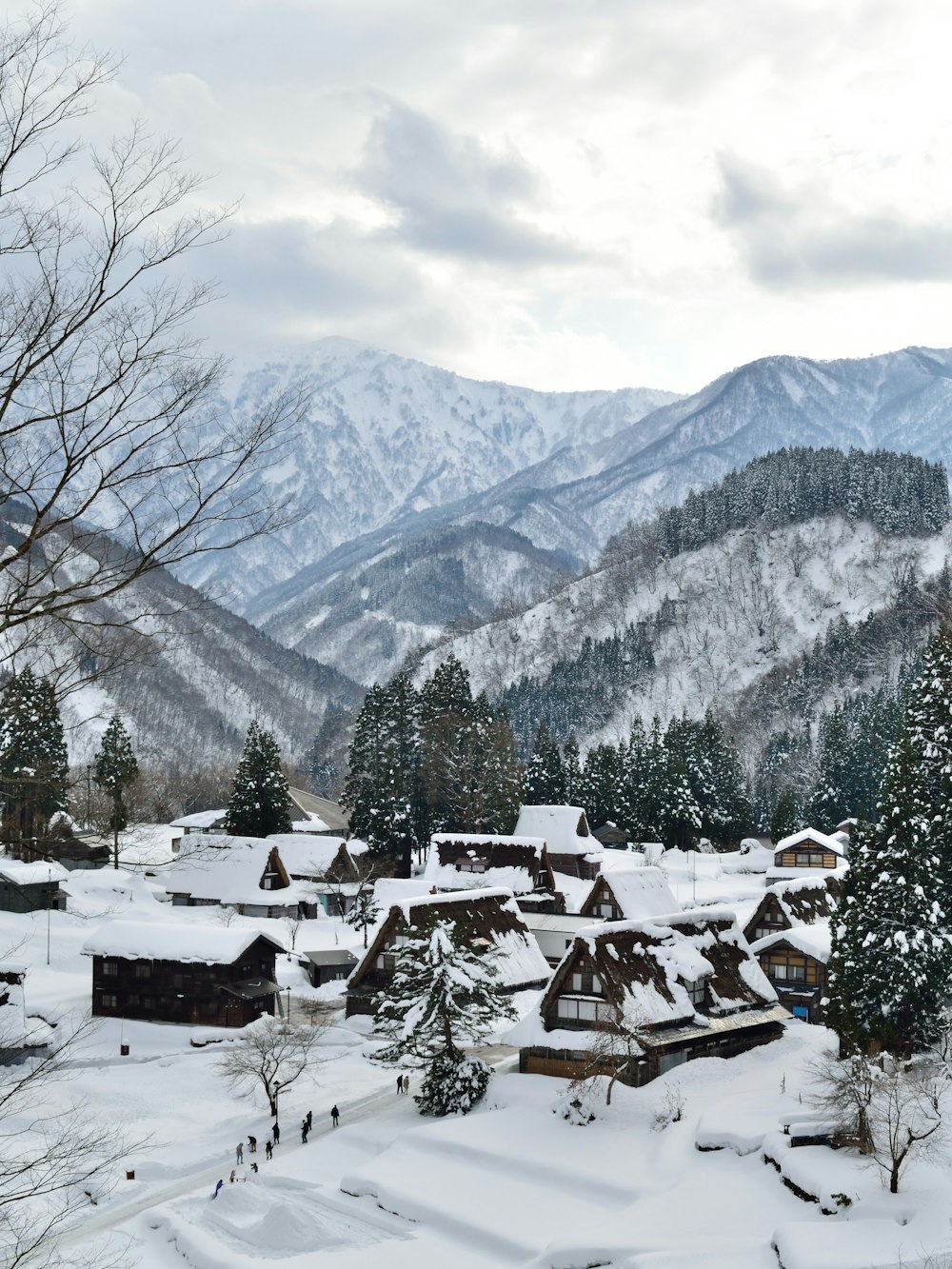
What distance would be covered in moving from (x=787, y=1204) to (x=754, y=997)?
13709mm

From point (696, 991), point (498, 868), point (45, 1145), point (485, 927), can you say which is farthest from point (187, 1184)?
point (498, 868)

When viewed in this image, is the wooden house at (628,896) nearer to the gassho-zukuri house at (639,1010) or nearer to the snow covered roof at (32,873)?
the gassho-zukuri house at (639,1010)

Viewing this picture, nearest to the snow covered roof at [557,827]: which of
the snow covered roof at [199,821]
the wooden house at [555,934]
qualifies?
the wooden house at [555,934]

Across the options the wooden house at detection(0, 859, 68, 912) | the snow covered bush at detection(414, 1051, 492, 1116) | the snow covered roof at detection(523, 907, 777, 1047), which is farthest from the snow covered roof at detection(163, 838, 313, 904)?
the snow covered bush at detection(414, 1051, 492, 1116)

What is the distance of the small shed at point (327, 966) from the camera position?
156 feet

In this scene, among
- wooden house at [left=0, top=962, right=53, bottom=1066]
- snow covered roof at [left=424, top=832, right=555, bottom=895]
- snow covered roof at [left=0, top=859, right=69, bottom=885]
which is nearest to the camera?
wooden house at [left=0, top=962, right=53, bottom=1066]

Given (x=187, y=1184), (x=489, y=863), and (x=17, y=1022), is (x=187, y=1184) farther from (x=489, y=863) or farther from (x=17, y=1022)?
(x=489, y=863)

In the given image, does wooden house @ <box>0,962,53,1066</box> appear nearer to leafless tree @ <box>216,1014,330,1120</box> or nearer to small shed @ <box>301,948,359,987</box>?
leafless tree @ <box>216,1014,330,1120</box>

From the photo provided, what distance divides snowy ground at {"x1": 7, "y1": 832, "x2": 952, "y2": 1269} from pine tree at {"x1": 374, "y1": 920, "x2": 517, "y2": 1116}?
2.95ft

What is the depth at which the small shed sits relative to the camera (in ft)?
156

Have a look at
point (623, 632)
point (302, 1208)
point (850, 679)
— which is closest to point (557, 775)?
point (302, 1208)

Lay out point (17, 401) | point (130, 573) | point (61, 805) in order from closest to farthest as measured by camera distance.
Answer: point (130, 573)
point (17, 401)
point (61, 805)

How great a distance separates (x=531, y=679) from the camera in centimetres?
16412

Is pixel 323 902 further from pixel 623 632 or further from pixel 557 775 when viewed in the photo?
pixel 623 632
